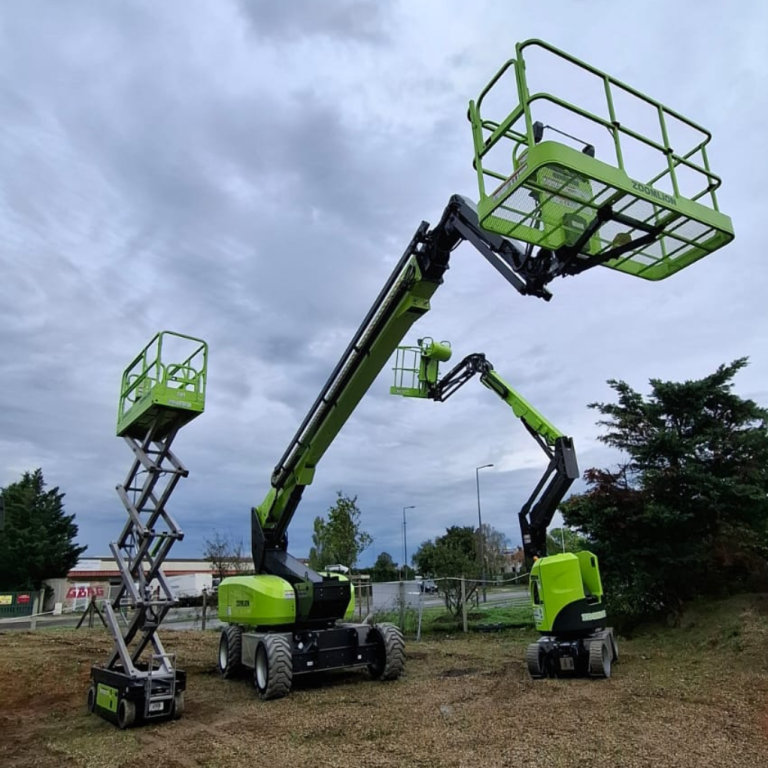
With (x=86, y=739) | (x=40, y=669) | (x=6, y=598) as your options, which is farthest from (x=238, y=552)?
(x=86, y=739)

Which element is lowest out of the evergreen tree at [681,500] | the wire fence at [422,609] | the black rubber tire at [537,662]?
the black rubber tire at [537,662]

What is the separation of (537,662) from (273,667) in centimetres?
447

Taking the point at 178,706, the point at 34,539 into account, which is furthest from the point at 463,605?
the point at 34,539

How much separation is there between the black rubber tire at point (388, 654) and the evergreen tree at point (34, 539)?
139 feet

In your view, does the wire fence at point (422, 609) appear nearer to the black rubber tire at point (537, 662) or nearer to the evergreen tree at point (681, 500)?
the evergreen tree at point (681, 500)

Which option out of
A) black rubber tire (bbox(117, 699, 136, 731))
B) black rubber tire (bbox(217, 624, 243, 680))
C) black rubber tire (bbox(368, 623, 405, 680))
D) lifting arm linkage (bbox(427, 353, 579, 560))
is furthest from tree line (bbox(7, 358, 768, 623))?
black rubber tire (bbox(117, 699, 136, 731))

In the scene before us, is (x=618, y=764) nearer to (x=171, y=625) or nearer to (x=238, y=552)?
(x=171, y=625)

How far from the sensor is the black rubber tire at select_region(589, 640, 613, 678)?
33.9 feet

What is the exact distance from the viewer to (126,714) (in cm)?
845

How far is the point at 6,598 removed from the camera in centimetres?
3644

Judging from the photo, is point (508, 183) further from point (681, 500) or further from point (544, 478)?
point (681, 500)

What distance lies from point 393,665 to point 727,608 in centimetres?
765

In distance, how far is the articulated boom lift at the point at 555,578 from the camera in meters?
10.7

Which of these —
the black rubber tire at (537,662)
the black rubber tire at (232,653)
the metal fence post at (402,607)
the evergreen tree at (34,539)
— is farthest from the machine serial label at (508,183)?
the evergreen tree at (34,539)
